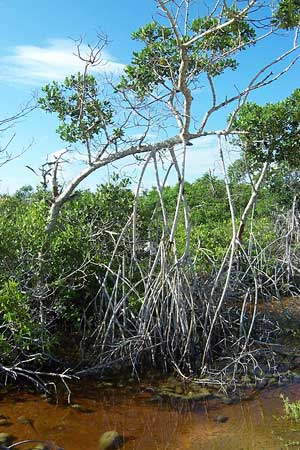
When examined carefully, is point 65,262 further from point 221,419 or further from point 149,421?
point 221,419

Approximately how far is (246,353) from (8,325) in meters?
2.30

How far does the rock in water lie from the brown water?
6 cm

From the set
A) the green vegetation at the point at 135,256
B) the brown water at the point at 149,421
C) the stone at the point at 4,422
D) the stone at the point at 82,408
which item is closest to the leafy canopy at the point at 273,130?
the green vegetation at the point at 135,256

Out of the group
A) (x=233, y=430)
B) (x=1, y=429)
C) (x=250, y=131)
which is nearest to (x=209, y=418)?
(x=233, y=430)

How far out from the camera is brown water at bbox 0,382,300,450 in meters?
4.01

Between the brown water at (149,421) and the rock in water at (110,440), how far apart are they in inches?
2.2

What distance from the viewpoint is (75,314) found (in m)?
5.72

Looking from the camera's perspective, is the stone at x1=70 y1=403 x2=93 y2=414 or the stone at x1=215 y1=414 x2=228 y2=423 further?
the stone at x1=70 y1=403 x2=93 y2=414

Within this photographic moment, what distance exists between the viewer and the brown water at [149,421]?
4008 millimetres

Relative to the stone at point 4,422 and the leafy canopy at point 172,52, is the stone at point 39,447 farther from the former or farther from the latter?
the leafy canopy at point 172,52

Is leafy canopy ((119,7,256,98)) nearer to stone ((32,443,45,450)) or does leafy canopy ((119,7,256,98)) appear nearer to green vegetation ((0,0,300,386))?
green vegetation ((0,0,300,386))

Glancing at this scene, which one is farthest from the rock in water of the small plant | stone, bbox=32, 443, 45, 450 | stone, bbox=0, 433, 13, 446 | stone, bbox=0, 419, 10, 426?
the small plant

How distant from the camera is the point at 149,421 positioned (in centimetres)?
446

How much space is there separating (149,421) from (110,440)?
21.0 inches
